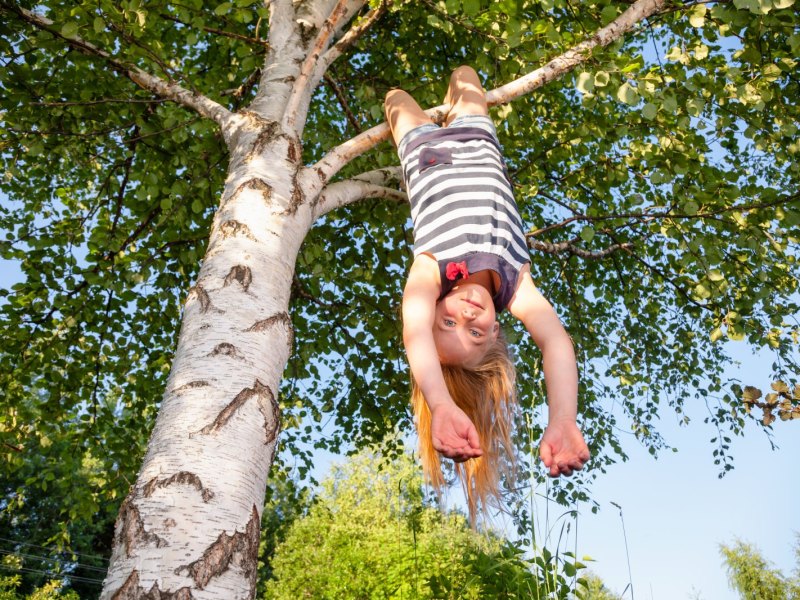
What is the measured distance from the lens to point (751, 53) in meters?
4.09

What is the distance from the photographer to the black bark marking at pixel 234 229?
2.92 meters

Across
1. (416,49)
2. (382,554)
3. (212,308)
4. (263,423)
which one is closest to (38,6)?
(416,49)

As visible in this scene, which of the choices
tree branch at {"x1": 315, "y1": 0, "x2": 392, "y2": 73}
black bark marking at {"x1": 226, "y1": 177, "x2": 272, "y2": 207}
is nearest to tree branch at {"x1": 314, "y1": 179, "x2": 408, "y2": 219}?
black bark marking at {"x1": 226, "y1": 177, "x2": 272, "y2": 207}

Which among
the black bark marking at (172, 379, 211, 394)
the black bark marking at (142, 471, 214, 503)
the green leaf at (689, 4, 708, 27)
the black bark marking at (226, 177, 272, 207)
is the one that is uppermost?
the green leaf at (689, 4, 708, 27)

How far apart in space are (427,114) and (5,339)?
5.02m

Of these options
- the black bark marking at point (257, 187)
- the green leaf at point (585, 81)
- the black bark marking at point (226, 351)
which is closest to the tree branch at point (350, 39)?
the black bark marking at point (257, 187)

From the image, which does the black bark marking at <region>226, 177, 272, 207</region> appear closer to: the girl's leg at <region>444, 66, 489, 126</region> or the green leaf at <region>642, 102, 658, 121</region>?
the girl's leg at <region>444, 66, 489, 126</region>

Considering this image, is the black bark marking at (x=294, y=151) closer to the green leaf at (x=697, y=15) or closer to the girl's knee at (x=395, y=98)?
the girl's knee at (x=395, y=98)

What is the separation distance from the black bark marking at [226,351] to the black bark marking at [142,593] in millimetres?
885

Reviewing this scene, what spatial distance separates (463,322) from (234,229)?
47.8 inches

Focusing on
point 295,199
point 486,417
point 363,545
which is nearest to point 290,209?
point 295,199

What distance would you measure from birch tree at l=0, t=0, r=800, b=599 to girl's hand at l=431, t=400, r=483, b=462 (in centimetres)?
58

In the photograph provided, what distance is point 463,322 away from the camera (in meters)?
2.72

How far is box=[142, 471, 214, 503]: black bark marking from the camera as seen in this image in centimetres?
202
